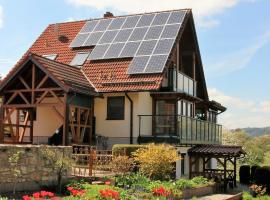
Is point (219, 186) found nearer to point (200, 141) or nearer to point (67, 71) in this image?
point (200, 141)

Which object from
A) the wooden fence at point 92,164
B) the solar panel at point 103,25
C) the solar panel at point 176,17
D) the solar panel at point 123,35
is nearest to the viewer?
the wooden fence at point 92,164

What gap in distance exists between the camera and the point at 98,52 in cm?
2941

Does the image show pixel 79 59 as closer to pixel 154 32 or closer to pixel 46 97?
pixel 46 97

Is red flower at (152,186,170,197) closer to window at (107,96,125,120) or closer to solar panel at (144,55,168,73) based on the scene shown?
solar panel at (144,55,168,73)

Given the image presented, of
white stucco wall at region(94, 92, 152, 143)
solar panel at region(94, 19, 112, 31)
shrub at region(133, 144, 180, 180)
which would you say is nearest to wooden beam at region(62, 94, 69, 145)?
white stucco wall at region(94, 92, 152, 143)

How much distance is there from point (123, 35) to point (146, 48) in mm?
2472

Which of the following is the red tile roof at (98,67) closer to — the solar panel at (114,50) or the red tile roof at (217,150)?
the solar panel at (114,50)

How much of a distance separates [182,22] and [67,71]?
7.55m

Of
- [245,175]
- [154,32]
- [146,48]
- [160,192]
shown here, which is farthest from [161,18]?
[160,192]

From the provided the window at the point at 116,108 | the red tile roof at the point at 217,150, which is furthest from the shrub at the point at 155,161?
the red tile roof at the point at 217,150

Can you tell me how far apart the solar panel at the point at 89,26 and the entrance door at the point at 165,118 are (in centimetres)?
753

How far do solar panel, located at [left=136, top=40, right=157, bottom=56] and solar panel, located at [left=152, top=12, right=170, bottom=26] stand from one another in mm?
1958

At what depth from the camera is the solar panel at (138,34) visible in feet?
→ 95.6

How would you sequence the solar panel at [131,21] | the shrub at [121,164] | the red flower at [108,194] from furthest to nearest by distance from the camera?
the solar panel at [131,21] → the shrub at [121,164] → the red flower at [108,194]
